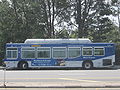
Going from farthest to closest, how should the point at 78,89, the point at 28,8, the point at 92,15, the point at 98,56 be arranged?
the point at 92,15
the point at 28,8
the point at 98,56
the point at 78,89

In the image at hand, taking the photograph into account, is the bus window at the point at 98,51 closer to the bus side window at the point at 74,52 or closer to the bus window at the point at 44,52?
the bus side window at the point at 74,52

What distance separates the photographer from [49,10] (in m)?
39.1

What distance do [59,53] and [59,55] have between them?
0.71ft

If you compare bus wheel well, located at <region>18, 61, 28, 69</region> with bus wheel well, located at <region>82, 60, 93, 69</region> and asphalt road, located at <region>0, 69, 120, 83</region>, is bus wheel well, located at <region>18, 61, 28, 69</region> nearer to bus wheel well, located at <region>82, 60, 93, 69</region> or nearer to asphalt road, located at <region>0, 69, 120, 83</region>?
bus wheel well, located at <region>82, 60, 93, 69</region>

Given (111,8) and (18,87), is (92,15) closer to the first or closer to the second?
(111,8)

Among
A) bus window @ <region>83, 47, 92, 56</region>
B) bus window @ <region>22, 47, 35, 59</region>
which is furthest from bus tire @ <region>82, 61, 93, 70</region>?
bus window @ <region>22, 47, 35, 59</region>

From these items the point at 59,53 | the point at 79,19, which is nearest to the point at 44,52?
the point at 59,53

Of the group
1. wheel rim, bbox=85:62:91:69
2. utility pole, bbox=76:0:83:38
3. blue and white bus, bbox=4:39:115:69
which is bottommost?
wheel rim, bbox=85:62:91:69

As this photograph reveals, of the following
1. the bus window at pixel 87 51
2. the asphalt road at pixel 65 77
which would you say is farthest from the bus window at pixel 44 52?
the asphalt road at pixel 65 77

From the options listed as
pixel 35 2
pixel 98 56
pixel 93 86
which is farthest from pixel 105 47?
pixel 35 2

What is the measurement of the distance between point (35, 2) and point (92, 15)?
972cm

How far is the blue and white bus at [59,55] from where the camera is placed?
976 inches

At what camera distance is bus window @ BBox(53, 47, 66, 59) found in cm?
2494

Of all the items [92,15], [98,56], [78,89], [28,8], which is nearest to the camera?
[78,89]
